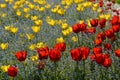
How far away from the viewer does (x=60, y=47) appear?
5000mm

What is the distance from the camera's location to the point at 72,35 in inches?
291

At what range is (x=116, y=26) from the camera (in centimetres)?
553

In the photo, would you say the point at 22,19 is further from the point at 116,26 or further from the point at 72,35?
the point at 116,26

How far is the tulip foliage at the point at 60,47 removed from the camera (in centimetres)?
494

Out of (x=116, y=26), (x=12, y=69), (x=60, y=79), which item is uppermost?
(x=116, y=26)

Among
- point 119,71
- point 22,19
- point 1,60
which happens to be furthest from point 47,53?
point 22,19

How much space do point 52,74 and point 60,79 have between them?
0.15 metres

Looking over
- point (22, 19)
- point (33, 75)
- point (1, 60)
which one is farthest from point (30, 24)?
point (33, 75)

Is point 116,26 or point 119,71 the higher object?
point 116,26

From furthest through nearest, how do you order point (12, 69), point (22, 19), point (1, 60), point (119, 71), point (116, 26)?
point (22, 19), point (1, 60), point (116, 26), point (119, 71), point (12, 69)

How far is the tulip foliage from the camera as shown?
4941 millimetres

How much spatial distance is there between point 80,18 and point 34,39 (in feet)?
6.52

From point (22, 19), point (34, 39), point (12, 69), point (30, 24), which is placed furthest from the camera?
point (22, 19)

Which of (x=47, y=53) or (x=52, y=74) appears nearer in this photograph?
(x=47, y=53)
